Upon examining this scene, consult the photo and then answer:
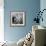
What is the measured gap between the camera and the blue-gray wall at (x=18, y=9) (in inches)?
222

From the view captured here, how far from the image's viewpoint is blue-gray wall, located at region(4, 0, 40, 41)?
18.5 feet

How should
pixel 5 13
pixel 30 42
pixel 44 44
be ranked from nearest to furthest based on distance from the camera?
pixel 44 44 < pixel 30 42 < pixel 5 13

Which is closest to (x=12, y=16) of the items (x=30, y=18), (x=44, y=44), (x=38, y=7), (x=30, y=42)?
(x=30, y=18)

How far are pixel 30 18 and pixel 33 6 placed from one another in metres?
0.51

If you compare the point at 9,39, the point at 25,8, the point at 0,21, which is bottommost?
the point at 9,39

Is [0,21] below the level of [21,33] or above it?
above

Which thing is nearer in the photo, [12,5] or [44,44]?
[44,44]

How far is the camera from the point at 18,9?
5.64 m

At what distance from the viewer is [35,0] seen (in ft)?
18.5

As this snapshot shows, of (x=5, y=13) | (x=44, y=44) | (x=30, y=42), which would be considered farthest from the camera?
(x=5, y=13)

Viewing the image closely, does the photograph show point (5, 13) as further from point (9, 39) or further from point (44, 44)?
point (44, 44)

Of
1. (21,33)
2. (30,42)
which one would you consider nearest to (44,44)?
(30,42)

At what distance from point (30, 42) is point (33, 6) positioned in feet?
8.47

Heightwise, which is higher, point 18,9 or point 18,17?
point 18,9
